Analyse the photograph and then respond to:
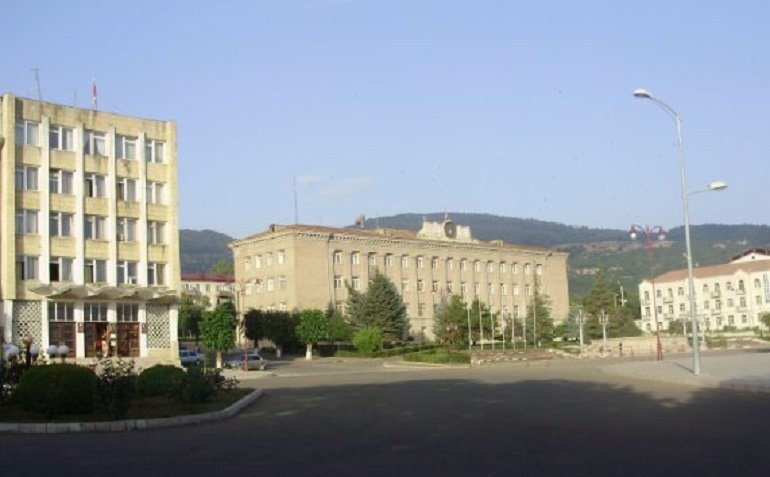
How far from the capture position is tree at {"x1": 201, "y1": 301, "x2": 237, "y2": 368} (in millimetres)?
58500

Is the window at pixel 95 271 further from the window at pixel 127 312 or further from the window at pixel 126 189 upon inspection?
the window at pixel 126 189

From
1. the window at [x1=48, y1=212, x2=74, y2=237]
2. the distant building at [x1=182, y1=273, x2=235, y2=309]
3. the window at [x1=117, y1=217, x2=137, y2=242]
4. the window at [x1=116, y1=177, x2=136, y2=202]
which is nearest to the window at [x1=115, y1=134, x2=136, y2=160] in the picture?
the window at [x1=116, y1=177, x2=136, y2=202]

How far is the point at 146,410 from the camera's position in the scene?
19.6 meters

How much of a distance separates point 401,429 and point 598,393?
32.9 feet

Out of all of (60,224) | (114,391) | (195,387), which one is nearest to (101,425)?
(114,391)

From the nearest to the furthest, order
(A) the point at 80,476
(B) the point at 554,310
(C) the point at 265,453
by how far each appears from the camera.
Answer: (A) the point at 80,476 → (C) the point at 265,453 → (B) the point at 554,310

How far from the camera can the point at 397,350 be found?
2918 inches

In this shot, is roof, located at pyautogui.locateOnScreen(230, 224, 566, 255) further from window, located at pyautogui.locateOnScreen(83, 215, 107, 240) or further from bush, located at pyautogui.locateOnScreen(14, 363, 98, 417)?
bush, located at pyautogui.locateOnScreen(14, 363, 98, 417)

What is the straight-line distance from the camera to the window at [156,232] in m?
58.1

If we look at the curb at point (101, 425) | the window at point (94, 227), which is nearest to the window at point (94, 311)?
the window at point (94, 227)

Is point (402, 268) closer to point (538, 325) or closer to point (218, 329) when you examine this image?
point (538, 325)

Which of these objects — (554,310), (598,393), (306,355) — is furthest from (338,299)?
(598,393)

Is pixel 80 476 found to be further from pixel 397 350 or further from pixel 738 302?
pixel 738 302

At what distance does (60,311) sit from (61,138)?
34.2 feet
